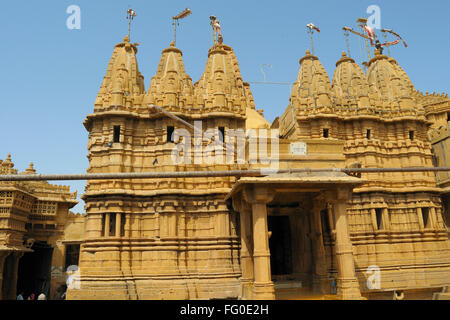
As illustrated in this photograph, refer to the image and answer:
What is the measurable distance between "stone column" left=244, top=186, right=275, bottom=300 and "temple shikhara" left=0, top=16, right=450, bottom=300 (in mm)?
51

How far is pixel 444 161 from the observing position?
2555 cm

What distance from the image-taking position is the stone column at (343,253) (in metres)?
14.6

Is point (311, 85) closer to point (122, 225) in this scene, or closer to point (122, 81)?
point (122, 81)

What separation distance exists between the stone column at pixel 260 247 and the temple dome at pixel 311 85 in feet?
36.2

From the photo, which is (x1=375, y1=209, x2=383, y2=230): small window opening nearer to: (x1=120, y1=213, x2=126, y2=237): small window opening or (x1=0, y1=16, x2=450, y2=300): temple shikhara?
(x1=0, y1=16, x2=450, y2=300): temple shikhara

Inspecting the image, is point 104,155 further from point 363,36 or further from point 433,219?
point 363,36

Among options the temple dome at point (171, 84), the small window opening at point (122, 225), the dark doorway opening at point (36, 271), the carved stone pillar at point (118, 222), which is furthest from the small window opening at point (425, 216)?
the dark doorway opening at point (36, 271)

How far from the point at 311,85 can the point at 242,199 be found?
1181 centimetres

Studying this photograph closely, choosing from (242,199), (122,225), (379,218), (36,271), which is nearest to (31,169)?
(36,271)

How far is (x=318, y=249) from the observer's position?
741 inches

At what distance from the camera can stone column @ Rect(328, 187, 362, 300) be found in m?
14.6

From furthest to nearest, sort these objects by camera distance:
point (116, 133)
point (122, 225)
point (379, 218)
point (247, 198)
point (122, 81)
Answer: point (379, 218), point (122, 81), point (116, 133), point (122, 225), point (247, 198)

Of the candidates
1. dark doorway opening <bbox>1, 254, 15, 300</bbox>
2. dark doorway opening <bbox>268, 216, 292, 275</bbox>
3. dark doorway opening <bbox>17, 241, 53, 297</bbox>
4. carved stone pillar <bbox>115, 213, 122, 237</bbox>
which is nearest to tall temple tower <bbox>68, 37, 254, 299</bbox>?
carved stone pillar <bbox>115, 213, 122, 237</bbox>
